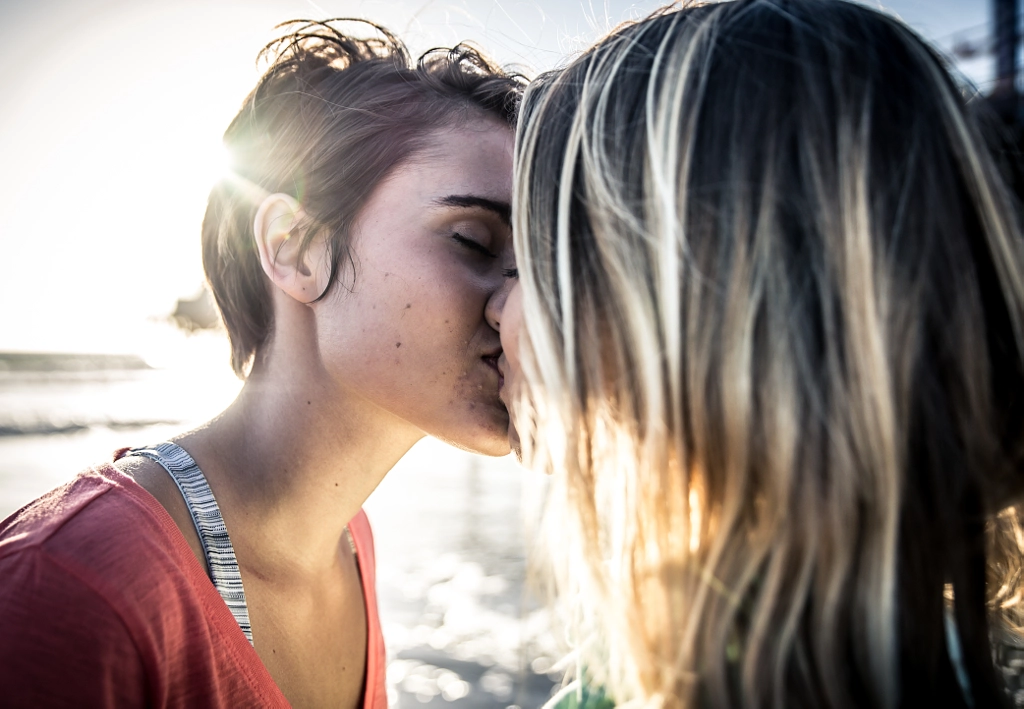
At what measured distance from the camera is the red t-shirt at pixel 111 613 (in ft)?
3.74

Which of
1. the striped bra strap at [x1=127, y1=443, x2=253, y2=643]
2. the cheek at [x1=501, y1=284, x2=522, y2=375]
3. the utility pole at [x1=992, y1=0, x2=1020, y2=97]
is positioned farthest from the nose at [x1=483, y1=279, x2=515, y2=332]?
the utility pole at [x1=992, y1=0, x2=1020, y2=97]

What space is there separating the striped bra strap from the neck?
0.24ft

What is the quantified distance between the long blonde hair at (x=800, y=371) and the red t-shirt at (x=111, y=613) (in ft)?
2.60

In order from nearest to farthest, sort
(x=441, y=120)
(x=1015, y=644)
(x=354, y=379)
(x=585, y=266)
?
(x=585, y=266)
(x=1015, y=644)
(x=354, y=379)
(x=441, y=120)

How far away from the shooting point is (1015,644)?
1.83 meters

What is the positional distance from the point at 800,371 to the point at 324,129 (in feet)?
5.40

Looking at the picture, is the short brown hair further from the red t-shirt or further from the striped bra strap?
the red t-shirt

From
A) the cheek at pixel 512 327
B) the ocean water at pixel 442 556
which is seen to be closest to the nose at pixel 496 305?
the cheek at pixel 512 327

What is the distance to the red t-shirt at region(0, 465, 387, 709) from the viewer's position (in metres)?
1.14

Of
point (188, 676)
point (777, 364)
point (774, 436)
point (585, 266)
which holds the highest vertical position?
point (585, 266)

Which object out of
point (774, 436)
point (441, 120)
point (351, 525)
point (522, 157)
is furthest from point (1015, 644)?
point (441, 120)

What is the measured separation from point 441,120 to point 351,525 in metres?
1.39

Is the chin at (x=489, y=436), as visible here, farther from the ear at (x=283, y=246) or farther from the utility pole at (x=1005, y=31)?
the utility pole at (x=1005, y=31)

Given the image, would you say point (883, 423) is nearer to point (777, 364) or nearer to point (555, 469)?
point (777, 364)
